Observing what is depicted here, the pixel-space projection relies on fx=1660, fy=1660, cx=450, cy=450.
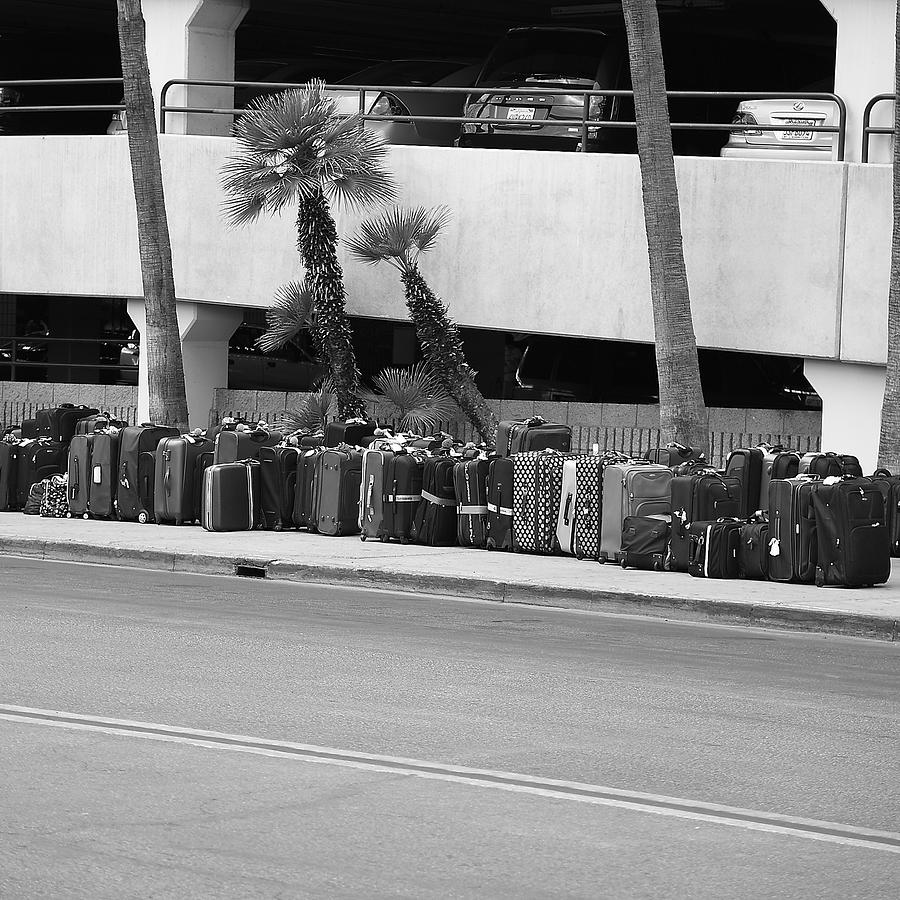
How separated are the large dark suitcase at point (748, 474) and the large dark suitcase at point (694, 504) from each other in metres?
0.53

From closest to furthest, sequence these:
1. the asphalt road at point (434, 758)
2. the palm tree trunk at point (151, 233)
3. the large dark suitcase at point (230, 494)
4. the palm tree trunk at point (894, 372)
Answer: the asphalt road at point (434, 758)
the palm tree trunk at point (894, 372)
the large dark suitcase at point (230, 494)
the palm tree trunk at point (151, 233)

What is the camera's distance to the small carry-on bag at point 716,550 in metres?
13.6

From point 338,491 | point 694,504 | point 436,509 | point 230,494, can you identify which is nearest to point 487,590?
point 694,504

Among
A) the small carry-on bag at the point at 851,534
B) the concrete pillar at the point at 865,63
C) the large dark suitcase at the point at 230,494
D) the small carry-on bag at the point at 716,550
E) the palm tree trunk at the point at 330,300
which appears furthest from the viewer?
the palm tree trunk at the point at 330,300

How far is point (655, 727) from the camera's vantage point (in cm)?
814

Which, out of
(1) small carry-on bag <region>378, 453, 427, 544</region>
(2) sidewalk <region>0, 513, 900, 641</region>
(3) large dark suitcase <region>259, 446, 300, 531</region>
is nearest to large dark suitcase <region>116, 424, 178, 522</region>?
(2) sidewalk <region>0, 513, 900, 641</region>

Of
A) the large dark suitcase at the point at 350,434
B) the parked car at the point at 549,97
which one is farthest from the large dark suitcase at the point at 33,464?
the parked car at the point at 549,97

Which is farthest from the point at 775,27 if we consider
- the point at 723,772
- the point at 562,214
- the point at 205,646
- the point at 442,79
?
the point at 723,772

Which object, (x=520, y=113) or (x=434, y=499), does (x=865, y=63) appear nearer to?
(x=520, y=113)

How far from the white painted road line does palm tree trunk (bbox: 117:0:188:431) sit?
1200 cm

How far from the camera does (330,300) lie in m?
20.0

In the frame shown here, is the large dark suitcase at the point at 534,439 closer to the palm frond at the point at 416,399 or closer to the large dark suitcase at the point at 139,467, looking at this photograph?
the palm frond at the point at 416,399

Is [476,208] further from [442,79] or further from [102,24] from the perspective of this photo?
[102,24]

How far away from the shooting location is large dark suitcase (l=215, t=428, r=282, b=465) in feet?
54.5
